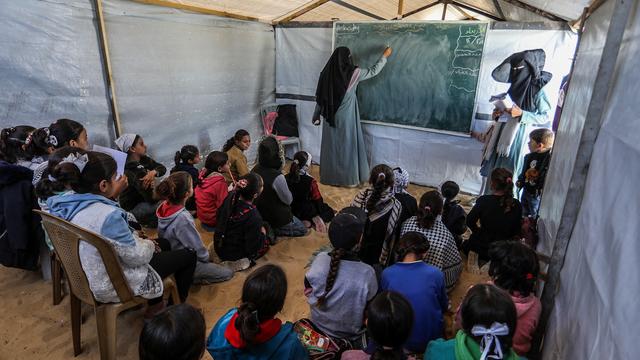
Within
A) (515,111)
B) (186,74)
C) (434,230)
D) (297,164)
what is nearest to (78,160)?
(297,164)

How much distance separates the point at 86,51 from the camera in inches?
120

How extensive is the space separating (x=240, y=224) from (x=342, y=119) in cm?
215

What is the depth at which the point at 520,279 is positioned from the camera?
4.64ft

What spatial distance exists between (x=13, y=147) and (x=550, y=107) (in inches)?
160

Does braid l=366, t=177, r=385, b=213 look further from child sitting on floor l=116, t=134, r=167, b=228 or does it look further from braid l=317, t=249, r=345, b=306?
child sitting on floor l=116, t=134, r=167, b=228

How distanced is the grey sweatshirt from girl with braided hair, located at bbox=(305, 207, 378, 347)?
101 cm

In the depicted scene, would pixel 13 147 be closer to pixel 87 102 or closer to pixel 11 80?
pixel 11 80

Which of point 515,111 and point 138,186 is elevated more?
point 515,111

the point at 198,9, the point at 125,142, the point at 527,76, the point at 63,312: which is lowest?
the point at 63,312

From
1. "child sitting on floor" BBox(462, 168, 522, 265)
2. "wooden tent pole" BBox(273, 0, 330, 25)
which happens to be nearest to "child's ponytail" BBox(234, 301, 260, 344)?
A: "child sitting on floor" BBox(462, 168, 522, 265)

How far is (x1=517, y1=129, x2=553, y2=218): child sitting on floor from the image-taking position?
8.70 ft

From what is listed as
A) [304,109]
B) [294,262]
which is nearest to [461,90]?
[304,109]

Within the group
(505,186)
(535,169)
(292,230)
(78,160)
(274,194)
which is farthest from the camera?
(292,230)

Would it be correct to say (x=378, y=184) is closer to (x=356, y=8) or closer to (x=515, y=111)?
(x=515, y=111)
